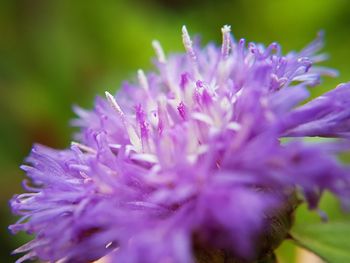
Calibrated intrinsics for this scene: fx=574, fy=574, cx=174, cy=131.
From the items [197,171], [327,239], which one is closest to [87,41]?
[327,239]

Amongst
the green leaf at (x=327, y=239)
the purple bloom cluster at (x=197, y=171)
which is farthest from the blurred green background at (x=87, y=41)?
the purple bloom cluster at (x=197, y=171)

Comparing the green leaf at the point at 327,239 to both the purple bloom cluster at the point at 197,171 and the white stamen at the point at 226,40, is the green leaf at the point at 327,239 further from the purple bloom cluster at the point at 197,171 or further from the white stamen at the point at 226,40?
the white stamen at the point at 226,40

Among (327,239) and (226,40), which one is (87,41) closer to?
(226,40)

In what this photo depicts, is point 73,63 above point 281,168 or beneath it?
above

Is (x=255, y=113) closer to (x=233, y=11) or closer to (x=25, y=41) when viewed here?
(x=233, y=11)

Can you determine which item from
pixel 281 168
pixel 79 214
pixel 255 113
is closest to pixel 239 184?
pixel 281 168
